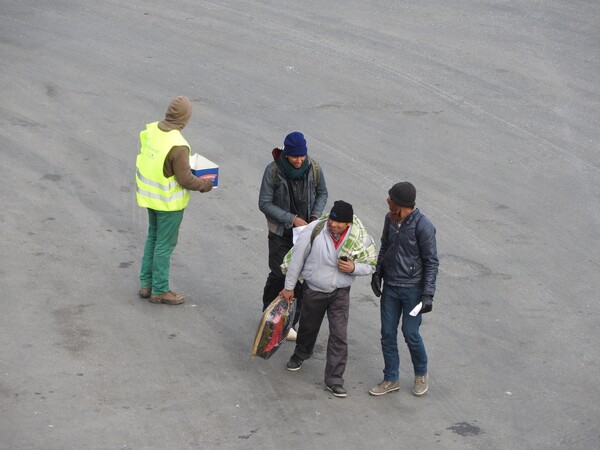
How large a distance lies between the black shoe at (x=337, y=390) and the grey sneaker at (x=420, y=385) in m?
0.60

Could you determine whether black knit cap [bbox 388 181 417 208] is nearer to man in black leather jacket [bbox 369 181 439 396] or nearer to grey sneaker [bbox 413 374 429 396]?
man in black leather jacket [bbox 369 181 439 396]

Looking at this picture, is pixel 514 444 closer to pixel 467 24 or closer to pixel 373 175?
pixel 373 175

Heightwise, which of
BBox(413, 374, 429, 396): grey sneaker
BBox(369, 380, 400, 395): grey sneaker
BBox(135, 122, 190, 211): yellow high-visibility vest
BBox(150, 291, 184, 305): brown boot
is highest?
BBox(135, 122, 190, 211): yellow high-visibility vest

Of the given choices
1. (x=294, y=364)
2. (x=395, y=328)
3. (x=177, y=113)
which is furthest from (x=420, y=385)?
(x=177, y=113)

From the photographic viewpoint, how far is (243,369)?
8.70 meters

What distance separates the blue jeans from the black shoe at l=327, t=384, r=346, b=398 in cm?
39

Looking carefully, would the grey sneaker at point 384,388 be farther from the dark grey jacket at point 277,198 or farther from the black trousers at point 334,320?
the dark grey jacket at point 277,198

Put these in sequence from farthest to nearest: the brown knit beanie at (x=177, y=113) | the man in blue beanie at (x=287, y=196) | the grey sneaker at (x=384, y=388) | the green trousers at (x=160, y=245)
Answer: the green trousers at (x=160, y=245) < the brown knit beanie at (x=177, y=113) < the man in blue beanie at (x=287, y=196) < the grey sneaker at (x=384, y=388)

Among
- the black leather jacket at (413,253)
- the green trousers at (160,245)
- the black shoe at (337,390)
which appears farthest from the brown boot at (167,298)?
the black leather jacket at (413,253)

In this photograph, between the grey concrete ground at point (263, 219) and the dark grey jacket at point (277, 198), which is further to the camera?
the dark grey jacket at point (277, 198)

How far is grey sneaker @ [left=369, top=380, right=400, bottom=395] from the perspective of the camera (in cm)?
848

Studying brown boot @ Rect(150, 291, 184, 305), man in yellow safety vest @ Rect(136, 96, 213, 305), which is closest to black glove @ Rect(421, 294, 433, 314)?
man in yellow safety vest @ Rect(136, 96, 213, 305)

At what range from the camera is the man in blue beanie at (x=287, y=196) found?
8.72 metres

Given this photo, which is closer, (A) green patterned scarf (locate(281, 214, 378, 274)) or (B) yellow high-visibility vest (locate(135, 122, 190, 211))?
(A) green patterned scarf (locate(281, 214, 378, 274))
